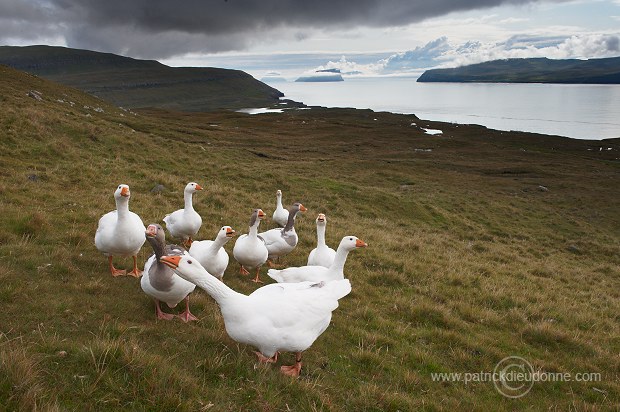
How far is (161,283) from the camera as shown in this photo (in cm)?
719

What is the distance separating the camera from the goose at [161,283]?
7.23 m

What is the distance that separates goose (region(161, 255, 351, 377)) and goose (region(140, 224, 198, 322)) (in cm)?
110

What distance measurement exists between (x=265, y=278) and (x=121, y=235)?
376 centimetres

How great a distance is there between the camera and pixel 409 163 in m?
53.6

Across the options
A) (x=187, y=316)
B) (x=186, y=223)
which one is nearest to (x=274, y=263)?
(x=186, y=223)

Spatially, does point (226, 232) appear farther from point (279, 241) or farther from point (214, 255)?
point (279, 241)

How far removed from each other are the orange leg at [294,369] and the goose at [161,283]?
7.21 ft

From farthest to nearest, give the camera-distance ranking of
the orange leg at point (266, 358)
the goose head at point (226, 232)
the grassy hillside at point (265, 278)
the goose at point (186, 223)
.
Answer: the goose at point (186, 223) → the goose head at point (226, 232) → the orange leg at point (266, 358) → the grassy hillside at point (265, 278)

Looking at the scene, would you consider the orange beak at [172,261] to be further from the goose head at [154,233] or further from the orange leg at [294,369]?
the orange leg at [294,369]

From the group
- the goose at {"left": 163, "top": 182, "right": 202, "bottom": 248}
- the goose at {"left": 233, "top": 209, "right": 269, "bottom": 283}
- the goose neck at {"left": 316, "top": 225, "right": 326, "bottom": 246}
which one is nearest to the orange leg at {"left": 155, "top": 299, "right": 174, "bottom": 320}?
the goose at {"left": 233, "top": 209, "right": 269, "bottom": 283}

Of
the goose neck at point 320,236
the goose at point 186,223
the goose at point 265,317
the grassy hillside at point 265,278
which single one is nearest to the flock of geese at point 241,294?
the goose at point 265,317

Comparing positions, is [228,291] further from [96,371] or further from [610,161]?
[610,161]

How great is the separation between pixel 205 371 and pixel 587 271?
22.3 m

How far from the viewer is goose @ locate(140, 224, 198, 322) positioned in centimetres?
723
